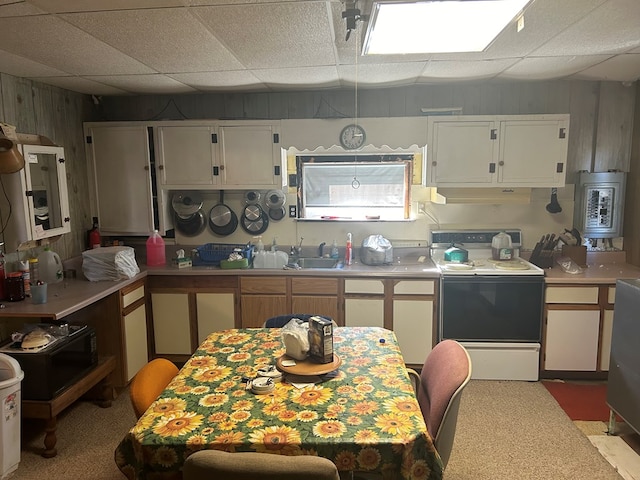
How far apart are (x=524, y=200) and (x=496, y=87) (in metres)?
0.95

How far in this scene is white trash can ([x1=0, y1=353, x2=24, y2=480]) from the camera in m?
2.41

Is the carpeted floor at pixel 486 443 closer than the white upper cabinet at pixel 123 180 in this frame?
Yes

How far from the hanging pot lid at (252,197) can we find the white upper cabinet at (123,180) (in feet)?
2.24

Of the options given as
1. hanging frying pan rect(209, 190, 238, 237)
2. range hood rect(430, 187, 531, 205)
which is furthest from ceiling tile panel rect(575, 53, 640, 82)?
hanging frying pan rect(209, 190, 238, 237)

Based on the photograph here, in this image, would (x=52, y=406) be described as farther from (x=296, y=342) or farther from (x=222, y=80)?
(x=222, y=80)

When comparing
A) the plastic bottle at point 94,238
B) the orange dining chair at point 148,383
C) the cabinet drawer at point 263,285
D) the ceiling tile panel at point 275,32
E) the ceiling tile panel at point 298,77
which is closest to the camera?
the orange dining chair at point 148,383

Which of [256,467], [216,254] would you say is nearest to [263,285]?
[216,254]

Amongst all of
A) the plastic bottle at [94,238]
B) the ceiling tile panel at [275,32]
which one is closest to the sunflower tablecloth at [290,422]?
the ceiling tile panel at [275,32]

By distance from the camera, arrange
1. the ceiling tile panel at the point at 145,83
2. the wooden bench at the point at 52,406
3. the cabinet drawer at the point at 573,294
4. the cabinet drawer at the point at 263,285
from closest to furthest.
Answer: the wooden bench at the point at 52,406
the ceiling tile panel at the point at 145,83
the cabinet drawer at the point at 573,294
the cabinet drawer at the point at 263,285

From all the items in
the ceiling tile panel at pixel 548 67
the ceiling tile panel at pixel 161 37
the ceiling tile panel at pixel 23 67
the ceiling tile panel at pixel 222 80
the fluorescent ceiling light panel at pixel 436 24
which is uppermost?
the ceiling tile panel at pixel 548 67

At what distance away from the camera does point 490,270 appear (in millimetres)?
3482

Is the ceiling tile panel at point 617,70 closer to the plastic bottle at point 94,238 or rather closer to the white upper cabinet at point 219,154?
the white upper cabinet at point 219,154

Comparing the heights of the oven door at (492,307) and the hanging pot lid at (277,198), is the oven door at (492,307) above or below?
below

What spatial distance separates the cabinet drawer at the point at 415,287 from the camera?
139 inches
